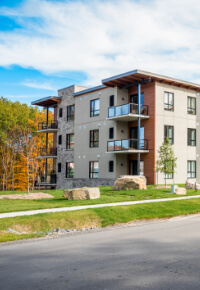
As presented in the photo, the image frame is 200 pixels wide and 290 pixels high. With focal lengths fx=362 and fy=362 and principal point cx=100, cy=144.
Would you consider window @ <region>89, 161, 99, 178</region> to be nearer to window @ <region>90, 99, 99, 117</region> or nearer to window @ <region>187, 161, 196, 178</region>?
window @ <region>90, 99, 99, 117</region>

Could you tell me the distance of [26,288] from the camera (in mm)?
5688

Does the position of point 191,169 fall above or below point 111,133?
below

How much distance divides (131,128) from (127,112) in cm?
333

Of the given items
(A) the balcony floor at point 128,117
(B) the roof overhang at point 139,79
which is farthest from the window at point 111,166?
(B) the roof overhang at point 139,79

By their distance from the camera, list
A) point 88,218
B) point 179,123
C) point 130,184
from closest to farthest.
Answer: point 88,218 < point 130,184 < point 179,123

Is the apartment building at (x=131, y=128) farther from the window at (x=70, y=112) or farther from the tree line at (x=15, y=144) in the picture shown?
the tree line at (x=15, y=144)

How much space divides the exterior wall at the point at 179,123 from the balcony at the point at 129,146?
4.13 ft

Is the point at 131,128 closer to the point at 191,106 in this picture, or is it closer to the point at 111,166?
the point at 111,166

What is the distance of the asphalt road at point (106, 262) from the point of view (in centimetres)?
582

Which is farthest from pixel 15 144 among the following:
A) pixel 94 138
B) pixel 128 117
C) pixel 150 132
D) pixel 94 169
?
pixel 150 132

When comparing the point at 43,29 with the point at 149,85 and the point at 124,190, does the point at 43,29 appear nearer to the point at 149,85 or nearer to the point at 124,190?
the point at 124,190

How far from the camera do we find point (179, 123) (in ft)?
110

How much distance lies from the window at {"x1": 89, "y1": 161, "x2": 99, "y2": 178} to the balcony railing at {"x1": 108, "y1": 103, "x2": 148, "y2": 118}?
564cm

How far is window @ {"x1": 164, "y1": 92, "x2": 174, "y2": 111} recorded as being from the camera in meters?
32.6
